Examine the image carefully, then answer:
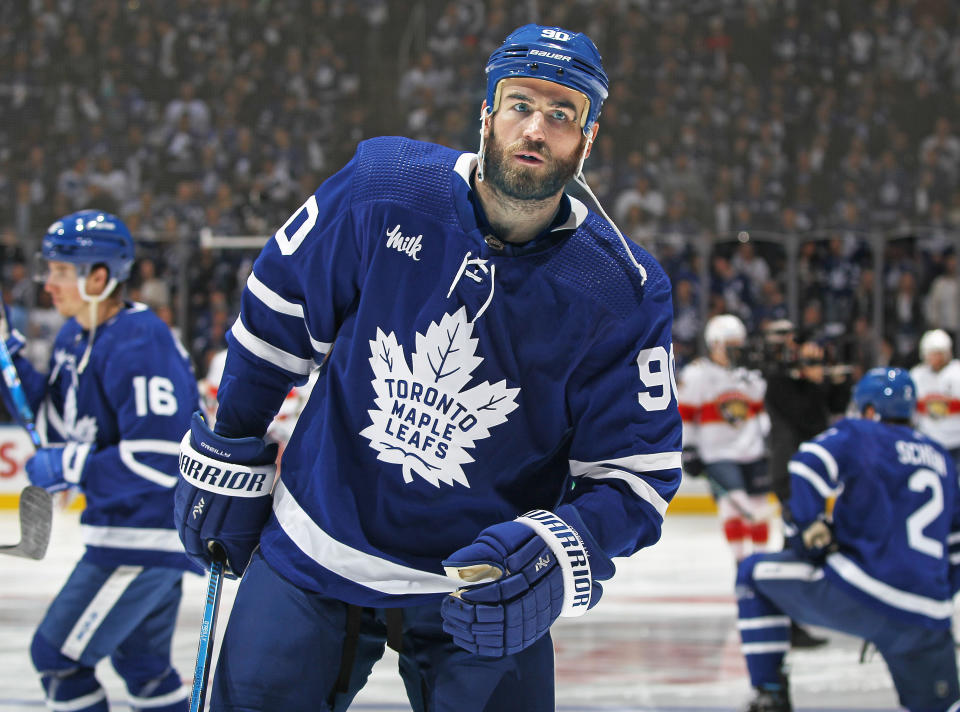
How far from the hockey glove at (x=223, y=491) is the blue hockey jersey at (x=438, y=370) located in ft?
0.17

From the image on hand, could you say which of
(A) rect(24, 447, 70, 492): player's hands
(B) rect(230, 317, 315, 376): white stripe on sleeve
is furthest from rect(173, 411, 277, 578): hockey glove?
(A) rect(24, 447, 70, 492): player's hands

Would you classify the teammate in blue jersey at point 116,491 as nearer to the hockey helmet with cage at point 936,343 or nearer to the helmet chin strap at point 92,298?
the helmet chin strap at point 92,298

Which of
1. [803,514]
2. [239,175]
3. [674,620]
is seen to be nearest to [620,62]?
[239,175]

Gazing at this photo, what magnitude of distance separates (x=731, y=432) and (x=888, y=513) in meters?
3.52

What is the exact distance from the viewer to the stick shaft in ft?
6.25

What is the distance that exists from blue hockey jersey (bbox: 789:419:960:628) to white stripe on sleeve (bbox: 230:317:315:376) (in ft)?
8.00

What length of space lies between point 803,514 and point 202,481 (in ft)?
8.44

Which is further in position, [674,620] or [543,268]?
[674,620]

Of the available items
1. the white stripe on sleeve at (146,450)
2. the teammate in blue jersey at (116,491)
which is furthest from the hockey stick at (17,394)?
the white stripe on sleeve at (146,450)

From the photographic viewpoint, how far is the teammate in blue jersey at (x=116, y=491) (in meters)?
3.06

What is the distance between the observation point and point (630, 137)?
39.5ft

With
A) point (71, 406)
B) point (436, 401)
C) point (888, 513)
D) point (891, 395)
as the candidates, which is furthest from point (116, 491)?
point (891, 395)

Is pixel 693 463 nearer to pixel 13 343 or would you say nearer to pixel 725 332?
pixel 725 332

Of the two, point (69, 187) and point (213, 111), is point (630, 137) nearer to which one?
point (213, 111)
